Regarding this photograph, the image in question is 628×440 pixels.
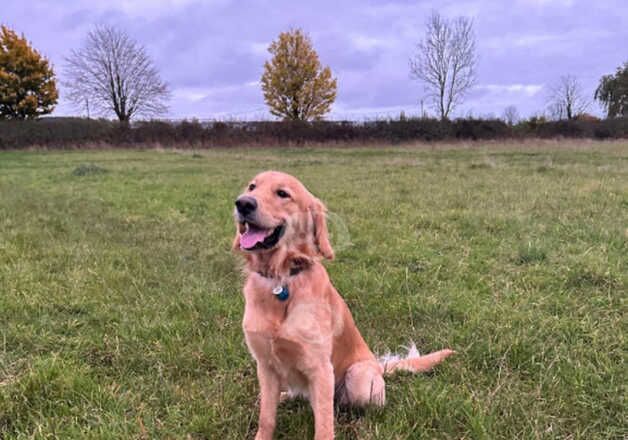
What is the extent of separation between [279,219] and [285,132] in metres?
26.0

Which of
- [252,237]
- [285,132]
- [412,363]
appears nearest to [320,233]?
[252,237]

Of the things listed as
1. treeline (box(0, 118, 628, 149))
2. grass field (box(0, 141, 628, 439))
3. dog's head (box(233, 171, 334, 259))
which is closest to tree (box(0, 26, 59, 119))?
treeline (box(0, 118, 628, 149))

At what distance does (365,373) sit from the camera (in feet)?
7.84

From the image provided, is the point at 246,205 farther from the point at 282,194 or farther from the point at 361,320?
the point at 361,320

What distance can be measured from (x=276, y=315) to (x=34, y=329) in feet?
6.81

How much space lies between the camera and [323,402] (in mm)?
2094

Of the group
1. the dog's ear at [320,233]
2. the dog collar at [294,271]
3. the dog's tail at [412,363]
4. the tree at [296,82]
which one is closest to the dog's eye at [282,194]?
the dog's ear at [320,233]

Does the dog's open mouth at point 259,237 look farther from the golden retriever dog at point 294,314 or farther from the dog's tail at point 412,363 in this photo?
the dog's tail at point 412,363

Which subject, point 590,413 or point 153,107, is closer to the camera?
point 590,413

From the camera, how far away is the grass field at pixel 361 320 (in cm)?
233

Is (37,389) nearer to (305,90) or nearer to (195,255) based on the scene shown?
(195,255)

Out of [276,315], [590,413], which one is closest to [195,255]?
[276,315]

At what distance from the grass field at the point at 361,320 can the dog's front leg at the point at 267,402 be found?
5.5 inches

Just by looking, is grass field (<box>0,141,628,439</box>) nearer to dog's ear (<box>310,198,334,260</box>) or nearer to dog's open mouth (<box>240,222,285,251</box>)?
dog's ear (<box>310,198,334,260</box>)
